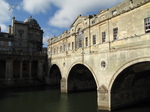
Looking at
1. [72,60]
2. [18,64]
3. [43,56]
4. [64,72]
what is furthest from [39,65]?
[72,60]

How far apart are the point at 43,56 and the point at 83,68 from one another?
1531 centimetres

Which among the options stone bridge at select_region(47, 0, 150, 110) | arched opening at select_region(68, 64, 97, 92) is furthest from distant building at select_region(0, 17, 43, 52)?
stone bridge at select_region(47, 0, 150, 110)

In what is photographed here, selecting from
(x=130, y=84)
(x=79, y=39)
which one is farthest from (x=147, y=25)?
(x=79, y=39)

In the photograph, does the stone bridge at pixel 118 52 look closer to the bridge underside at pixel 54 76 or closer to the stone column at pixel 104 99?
the stone column at pixel 104 99

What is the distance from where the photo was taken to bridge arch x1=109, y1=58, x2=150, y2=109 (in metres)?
12.9

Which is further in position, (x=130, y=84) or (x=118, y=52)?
(x=130, y=84)

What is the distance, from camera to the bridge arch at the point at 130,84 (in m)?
12.9

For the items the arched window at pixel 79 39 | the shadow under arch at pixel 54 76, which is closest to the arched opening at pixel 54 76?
the shadow under arch at pixel 54 76

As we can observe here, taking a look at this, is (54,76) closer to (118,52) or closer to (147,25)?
(118,52)

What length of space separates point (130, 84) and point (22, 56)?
2567 cm

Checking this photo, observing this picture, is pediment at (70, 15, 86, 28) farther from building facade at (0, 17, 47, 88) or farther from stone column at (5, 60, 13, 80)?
stone column at (5, 60, 13, 80)

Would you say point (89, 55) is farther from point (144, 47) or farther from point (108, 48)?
point (144, 47)

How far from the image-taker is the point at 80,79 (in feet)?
80.4

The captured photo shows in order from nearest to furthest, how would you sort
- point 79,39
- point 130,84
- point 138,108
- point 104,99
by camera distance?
point 104,99, point 138,108, point 130,84, point 79,39
